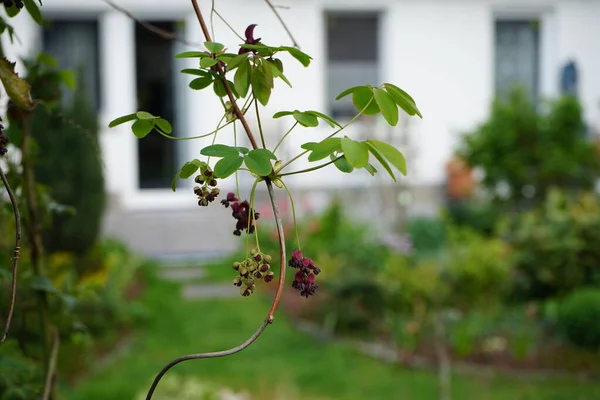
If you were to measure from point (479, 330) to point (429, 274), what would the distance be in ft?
1.97

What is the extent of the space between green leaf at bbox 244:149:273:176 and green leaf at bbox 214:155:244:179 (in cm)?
1

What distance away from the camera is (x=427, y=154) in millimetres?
11219

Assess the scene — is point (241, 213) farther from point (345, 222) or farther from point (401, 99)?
point (345, 222)

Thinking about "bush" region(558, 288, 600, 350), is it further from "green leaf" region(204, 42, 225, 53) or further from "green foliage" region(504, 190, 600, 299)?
"green leaf" region(204, 42, 225, 53)

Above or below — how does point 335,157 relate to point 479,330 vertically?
above

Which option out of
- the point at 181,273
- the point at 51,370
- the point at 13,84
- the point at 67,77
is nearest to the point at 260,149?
the point at 13,84

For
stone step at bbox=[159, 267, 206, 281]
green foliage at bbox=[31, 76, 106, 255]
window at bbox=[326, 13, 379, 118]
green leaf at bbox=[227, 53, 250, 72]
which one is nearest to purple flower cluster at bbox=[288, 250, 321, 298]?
green leaf at bbox=[227, 53, 250, 72]

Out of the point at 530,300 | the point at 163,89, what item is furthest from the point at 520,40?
the point at 530,300

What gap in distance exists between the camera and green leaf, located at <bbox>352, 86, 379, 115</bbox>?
939 millimetres

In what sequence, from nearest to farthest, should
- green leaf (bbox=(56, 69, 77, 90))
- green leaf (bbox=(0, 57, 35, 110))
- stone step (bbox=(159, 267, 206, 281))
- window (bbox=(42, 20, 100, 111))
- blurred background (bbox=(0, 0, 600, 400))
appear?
green leaf (bbox=(0, 57, 35, 110)) < green leaf (bbox=(56, 69, 77, 90)) < blurred background (bbox=(0, 0, 600, 400)) < stone step (bbox=(159, 267, 206, 281)) < window (bbox=(42, 20, 100, 111))

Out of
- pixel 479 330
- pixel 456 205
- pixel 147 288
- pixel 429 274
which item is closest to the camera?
pixel 479 330

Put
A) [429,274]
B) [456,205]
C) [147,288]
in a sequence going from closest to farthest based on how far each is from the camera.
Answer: [429,274], [147,288], [456,205]

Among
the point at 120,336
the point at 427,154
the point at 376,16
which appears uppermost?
the point at 376,16

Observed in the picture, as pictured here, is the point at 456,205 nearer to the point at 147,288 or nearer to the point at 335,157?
the point at 147,288
